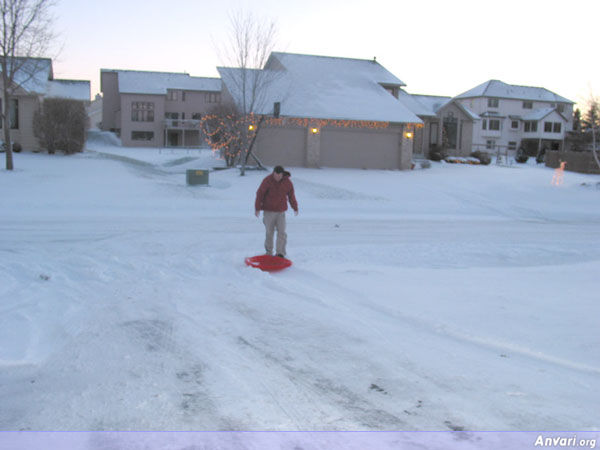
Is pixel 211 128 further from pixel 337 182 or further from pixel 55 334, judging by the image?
pixel 55 334

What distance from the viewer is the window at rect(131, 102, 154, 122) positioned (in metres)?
53.1

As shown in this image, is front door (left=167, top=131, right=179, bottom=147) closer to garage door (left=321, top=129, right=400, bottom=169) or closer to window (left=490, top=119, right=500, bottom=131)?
garage door (left=321, top=129, right=400, bottom=169)

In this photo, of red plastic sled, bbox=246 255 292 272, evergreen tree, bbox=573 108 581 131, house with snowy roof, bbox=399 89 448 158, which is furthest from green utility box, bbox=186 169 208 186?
evergreen tree, bbox=573 108 581 131

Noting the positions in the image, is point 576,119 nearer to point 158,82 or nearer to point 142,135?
point 158,82

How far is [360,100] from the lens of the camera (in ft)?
101

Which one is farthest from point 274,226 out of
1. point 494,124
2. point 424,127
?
point 494,124

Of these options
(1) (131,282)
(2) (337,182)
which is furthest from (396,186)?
(1) (131,282)

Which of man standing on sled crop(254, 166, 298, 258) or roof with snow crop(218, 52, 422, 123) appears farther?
roof with snow crop(218, 52, 422, 123)

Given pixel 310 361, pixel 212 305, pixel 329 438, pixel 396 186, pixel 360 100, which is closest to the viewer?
pixel 329 438

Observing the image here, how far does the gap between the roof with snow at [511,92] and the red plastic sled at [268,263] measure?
179ft

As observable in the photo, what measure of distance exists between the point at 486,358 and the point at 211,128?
23.6 meters

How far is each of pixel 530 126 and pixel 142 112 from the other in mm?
41815

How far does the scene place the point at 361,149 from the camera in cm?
2980

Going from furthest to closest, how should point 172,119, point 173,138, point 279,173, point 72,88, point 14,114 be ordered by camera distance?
point 173,138, point 172,119, point 72,88, point 14,114, point 279,173
